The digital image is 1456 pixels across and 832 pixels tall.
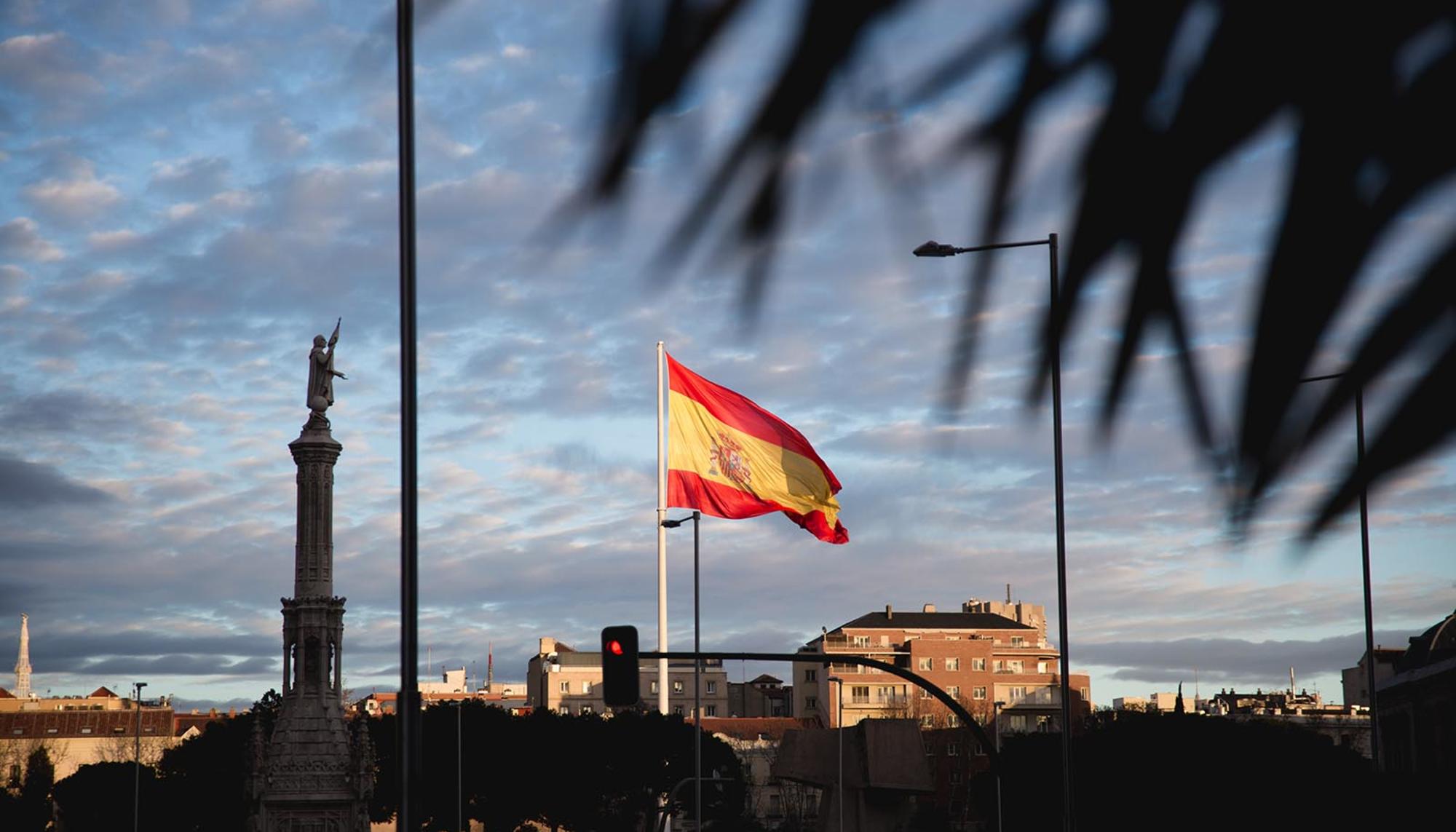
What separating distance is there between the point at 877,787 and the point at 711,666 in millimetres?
136536

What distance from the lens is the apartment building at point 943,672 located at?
5241 inches

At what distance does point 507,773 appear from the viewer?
240 feet

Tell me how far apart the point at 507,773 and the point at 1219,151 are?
74.1 meters

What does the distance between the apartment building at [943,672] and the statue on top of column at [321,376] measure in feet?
235

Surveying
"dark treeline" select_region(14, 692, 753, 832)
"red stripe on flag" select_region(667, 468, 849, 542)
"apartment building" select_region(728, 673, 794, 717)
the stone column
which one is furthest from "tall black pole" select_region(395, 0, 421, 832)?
"apartment building" select_region(728, 673, 794, 717)

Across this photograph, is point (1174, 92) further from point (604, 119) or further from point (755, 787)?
point (755, 787)

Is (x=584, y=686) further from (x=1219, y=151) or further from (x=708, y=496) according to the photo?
(x=1219, y=151)

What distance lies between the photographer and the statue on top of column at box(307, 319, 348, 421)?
57.9m

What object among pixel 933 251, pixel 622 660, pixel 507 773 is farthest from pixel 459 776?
pixel 933 251

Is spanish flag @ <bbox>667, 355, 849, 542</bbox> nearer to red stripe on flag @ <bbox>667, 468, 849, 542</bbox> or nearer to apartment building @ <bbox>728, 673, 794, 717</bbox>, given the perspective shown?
red stripe on flag @ <bbox>667, 468, 849, 542</bbox>

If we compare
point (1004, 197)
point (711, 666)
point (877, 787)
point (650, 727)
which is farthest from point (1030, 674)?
point (1004, 197)

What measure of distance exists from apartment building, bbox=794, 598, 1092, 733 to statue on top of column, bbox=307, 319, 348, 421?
71721mm

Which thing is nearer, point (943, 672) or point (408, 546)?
point (408, 546)

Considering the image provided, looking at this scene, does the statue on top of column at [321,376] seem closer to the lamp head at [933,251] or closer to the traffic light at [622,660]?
the traffic light at [622,660]
